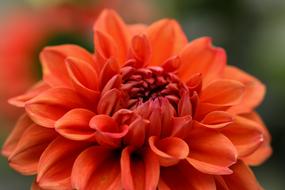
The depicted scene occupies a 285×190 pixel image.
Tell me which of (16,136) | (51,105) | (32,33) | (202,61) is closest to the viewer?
(51,105)

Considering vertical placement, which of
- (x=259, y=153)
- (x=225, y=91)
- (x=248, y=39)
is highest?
(x=225, y=91)

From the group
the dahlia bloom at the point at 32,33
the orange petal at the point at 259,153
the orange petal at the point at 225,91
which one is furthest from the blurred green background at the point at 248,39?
the orange petal at the point at 225,91

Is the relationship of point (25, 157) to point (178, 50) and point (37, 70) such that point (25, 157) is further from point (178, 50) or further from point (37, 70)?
point (37, 70)

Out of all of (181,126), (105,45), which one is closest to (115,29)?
(105,45)

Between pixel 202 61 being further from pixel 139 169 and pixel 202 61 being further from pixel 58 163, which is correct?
pixel 58 163

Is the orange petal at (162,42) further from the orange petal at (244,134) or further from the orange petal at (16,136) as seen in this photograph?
the orange petal at (16,136)

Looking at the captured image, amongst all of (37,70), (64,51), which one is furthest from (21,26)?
(64,51)
